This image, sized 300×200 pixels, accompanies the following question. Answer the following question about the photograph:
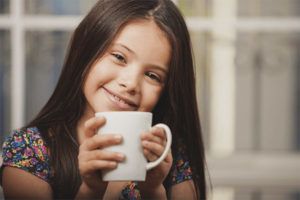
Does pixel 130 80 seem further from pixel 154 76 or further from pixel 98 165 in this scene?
pixel 98 165

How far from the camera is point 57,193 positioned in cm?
96

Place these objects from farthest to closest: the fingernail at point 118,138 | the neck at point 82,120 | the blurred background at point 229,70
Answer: the blurred background at point 229,70, the neck at point 82,120, the fingernail at point 118,138

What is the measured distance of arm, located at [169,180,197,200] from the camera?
1.05 meters

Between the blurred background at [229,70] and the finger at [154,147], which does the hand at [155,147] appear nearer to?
the finger at [154,147]

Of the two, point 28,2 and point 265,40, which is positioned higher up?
point 28,2

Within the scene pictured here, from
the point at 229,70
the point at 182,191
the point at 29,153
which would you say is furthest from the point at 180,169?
the point at 229,70

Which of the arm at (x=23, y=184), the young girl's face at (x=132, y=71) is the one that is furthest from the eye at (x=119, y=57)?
the arm at (x=23, y=184)

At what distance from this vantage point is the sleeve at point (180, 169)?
1078 millimetres

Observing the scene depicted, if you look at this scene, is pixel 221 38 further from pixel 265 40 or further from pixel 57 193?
pixel 57 193

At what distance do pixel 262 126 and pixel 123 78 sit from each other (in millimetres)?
1416

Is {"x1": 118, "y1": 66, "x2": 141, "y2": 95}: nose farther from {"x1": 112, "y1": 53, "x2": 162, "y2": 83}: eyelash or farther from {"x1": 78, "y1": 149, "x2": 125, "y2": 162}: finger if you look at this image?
{"x1": 78, "y1": 149, "x2": 125, "y2": 162}: finger

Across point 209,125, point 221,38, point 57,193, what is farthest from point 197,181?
point 221,38

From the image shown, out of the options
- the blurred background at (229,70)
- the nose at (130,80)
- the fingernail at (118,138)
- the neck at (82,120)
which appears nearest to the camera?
the fingernail at (118,138)

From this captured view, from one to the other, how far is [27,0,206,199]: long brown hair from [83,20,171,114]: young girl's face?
0.03m
